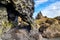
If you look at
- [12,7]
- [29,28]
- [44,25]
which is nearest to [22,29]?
[29,28]

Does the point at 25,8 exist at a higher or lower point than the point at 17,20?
higher

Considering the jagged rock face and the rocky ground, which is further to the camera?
the jagged rock face

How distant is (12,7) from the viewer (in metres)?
9.20

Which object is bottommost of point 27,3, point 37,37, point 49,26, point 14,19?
point 49,26

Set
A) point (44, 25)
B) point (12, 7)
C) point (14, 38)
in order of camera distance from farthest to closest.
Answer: point (44, 25), point (12, 7), point (14, 38)

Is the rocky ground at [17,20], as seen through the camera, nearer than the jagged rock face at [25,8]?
Yes

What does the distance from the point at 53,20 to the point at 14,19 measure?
75.8 feet

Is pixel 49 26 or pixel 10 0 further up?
pixel 10 0

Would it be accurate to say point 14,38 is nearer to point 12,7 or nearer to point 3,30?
point 3,30

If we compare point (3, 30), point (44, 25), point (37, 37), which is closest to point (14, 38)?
point (3, 30)

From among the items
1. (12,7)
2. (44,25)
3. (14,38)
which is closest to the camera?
(14,38)

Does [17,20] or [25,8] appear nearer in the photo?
[25,8]

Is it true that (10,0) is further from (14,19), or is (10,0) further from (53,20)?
(53,20)

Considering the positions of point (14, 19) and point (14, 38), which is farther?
point (14, 19)
